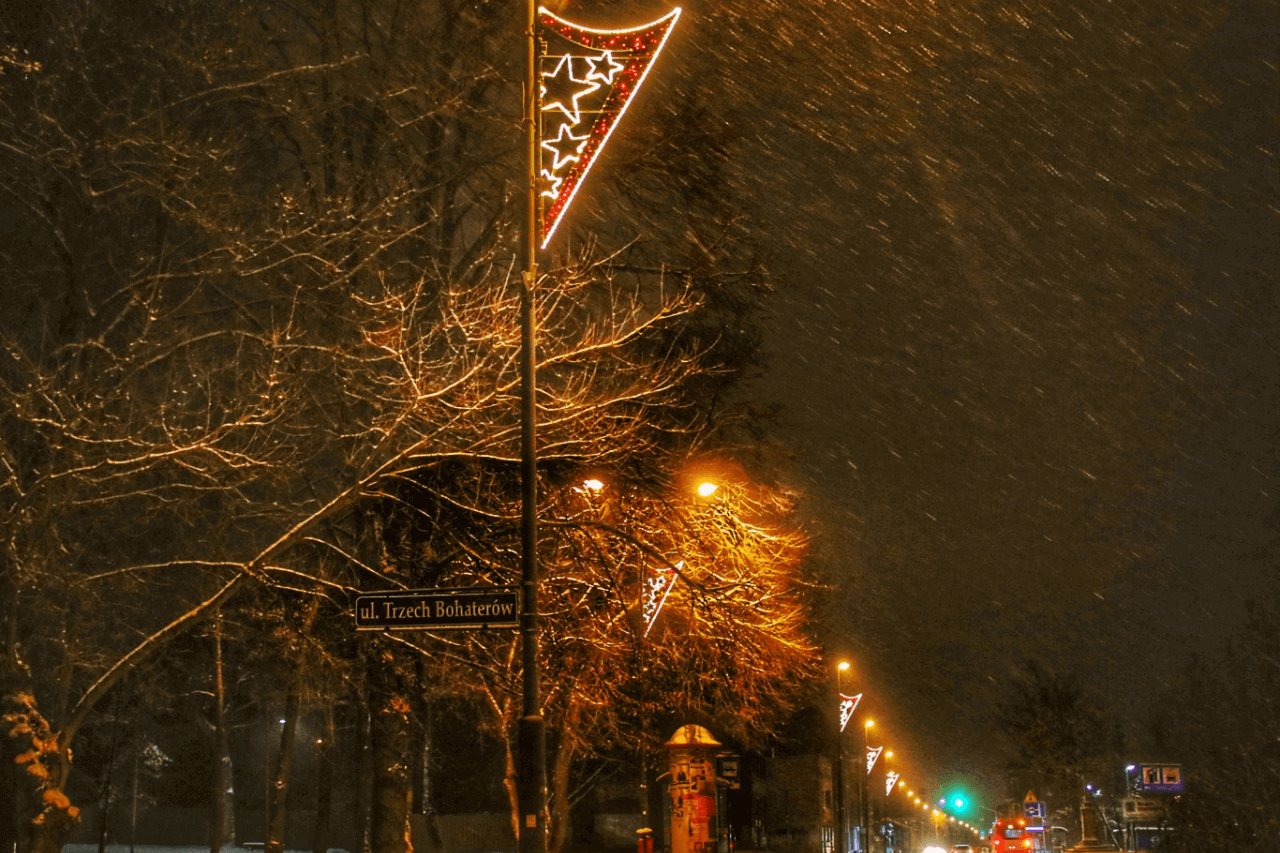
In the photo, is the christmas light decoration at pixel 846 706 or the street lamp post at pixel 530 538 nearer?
the street lamp post at pixel 530 538

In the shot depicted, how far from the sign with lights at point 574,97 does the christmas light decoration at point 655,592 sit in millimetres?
5109

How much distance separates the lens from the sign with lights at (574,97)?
14172mm

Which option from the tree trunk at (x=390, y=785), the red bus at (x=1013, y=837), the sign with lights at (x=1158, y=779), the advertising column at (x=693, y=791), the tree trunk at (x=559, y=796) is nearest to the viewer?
the tree trunk at (x=390, y=785)

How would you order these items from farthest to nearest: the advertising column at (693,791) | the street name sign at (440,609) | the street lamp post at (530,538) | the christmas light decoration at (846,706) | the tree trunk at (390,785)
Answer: the christmas light decoration at (846,706) → the advertising column at (693,791) → the tree trunk at (390,785) → the street name sign at (440,609) → the street lamp post at (530,538)

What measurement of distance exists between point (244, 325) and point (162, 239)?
131 centimetres

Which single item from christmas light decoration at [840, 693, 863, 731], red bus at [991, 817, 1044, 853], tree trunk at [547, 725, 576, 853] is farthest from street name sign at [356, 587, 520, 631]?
red bus at [991, 817, 1044, 853]

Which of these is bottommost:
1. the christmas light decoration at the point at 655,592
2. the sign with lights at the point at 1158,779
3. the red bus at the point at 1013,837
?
the red bus at the point at 1013,837

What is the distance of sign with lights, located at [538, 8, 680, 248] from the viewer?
46.5 feet

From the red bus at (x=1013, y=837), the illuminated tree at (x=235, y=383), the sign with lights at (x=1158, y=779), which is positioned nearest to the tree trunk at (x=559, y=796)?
the illuminated tree at (x=235, y=383)

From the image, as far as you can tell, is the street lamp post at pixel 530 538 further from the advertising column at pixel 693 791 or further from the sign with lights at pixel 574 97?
the advertising column at pixel 693 791

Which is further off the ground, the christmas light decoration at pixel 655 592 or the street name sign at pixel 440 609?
the christmas light decoration at pixel 655 592

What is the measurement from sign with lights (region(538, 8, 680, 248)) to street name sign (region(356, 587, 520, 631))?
12.2ft

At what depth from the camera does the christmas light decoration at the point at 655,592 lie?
56.8 ft

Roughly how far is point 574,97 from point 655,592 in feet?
21.1
